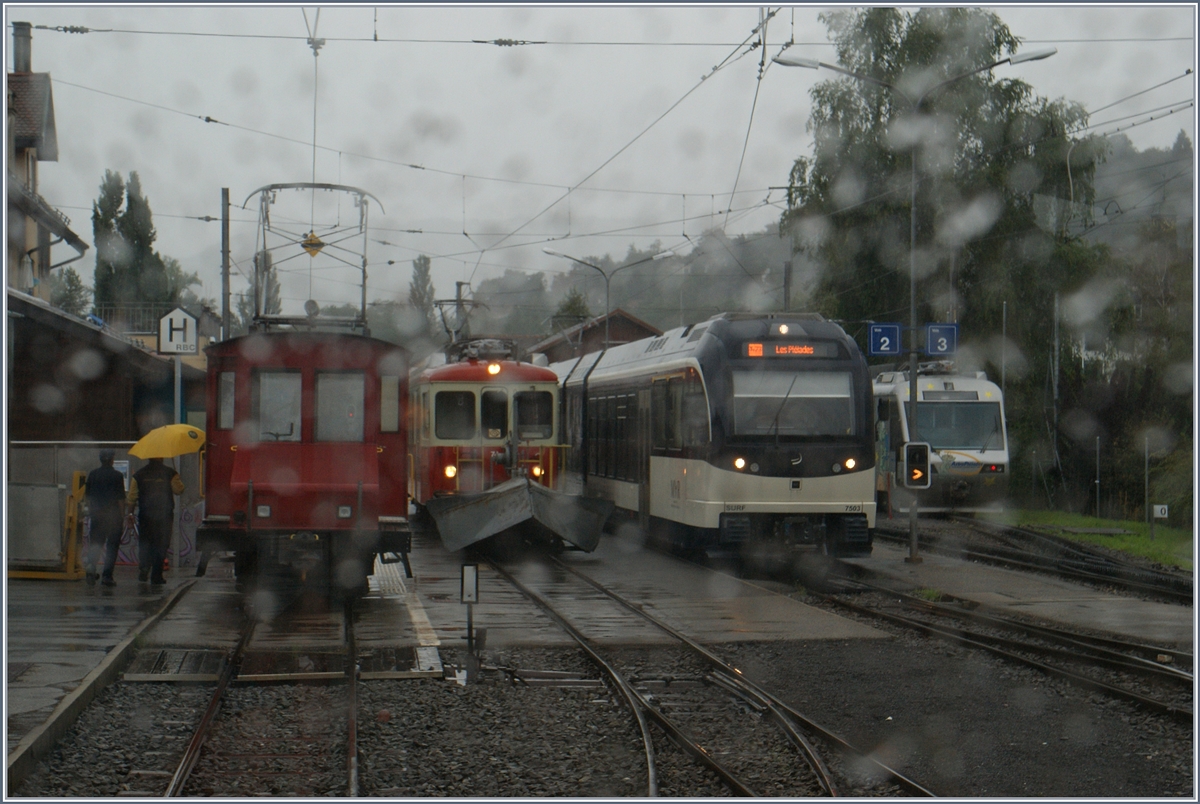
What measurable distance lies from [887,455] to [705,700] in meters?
20.4

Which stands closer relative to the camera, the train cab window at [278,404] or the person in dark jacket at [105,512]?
the train cab window at [278,404]

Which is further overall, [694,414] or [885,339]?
[885,339]

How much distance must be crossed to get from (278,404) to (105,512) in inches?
96.5

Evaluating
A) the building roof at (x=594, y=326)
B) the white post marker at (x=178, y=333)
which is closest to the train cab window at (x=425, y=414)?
the white post marker at (x=178, y=333)

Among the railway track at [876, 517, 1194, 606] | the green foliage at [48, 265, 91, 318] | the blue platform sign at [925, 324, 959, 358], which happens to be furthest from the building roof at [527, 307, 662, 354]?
the blue platform sign at [925, 324, 959, 358]

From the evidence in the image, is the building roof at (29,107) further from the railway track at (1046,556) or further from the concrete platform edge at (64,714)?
the concrete platform edge at (64,714)

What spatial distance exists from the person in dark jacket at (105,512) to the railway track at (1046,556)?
12420mm

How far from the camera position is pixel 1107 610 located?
14.0 meters

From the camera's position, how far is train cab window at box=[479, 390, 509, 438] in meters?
20.5

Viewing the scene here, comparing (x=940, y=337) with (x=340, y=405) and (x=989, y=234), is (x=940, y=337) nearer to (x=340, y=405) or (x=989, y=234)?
(x=340, y=405)

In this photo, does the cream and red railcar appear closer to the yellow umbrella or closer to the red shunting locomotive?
the red shunting locomotive

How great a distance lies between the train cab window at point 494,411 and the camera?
2052 centimetres

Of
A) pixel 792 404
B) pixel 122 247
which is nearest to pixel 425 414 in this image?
pixel 792 404

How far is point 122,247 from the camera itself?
51.8 m
